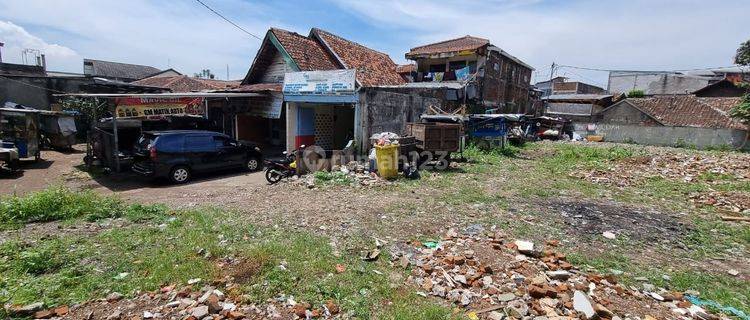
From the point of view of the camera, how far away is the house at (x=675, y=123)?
19.4m

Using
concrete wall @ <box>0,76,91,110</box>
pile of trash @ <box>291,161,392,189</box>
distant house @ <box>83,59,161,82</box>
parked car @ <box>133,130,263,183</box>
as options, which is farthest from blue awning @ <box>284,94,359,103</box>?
distant house @ <box>83,59,161,82</box>

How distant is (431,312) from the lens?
133 inches

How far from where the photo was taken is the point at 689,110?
74.9 feet

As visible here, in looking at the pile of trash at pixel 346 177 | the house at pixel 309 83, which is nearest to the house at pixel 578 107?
the house at pixel 309 83

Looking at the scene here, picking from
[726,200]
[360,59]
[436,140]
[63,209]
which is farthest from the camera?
[360,59]

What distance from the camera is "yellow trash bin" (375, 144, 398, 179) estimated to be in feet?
A: 32.4

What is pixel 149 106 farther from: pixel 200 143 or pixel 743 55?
pixel 743 55

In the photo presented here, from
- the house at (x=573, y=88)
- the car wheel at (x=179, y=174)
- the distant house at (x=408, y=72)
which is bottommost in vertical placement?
the car wheel at (x=179, y=174)

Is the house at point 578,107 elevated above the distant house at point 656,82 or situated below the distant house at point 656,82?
below

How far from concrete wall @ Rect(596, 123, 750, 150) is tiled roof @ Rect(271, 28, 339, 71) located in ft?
64.0

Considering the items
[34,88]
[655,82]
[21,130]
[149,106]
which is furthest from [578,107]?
[34,88]

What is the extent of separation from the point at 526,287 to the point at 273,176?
8.28 m

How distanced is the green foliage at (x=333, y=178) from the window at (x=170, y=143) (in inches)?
169

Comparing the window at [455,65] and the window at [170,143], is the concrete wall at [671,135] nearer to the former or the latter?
the window at [455,65]
